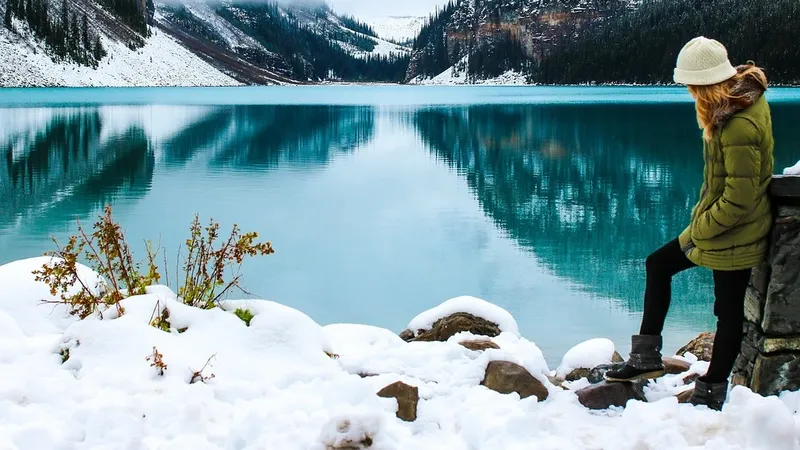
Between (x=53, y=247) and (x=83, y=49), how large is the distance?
157m

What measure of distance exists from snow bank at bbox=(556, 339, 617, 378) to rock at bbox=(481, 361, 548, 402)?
1143mm

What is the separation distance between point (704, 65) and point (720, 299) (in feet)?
4.56

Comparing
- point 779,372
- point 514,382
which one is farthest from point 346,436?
point 779,372

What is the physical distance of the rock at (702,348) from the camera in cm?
709

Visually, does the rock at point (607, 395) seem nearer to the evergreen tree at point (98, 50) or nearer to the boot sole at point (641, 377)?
the boot sole at point (641, 377)

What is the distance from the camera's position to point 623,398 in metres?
5.20

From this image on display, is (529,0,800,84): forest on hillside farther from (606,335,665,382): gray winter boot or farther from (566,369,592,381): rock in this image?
(606,335,665,382): gray winter boot

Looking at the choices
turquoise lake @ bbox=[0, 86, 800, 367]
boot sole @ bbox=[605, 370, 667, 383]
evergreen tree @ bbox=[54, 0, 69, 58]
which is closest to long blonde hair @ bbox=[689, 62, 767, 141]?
boot sole @ bbox=[605, 370, 667, 383]

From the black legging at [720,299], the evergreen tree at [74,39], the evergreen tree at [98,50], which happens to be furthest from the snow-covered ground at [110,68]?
the black legging at [720,299]

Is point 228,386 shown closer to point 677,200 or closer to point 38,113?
point 677,200

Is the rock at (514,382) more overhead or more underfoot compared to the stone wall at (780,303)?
more underfoot

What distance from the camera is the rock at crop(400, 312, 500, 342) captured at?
750 cm

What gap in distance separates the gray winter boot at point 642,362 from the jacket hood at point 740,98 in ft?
4.90

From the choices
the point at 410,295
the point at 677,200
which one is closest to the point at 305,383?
the point at 410,295
